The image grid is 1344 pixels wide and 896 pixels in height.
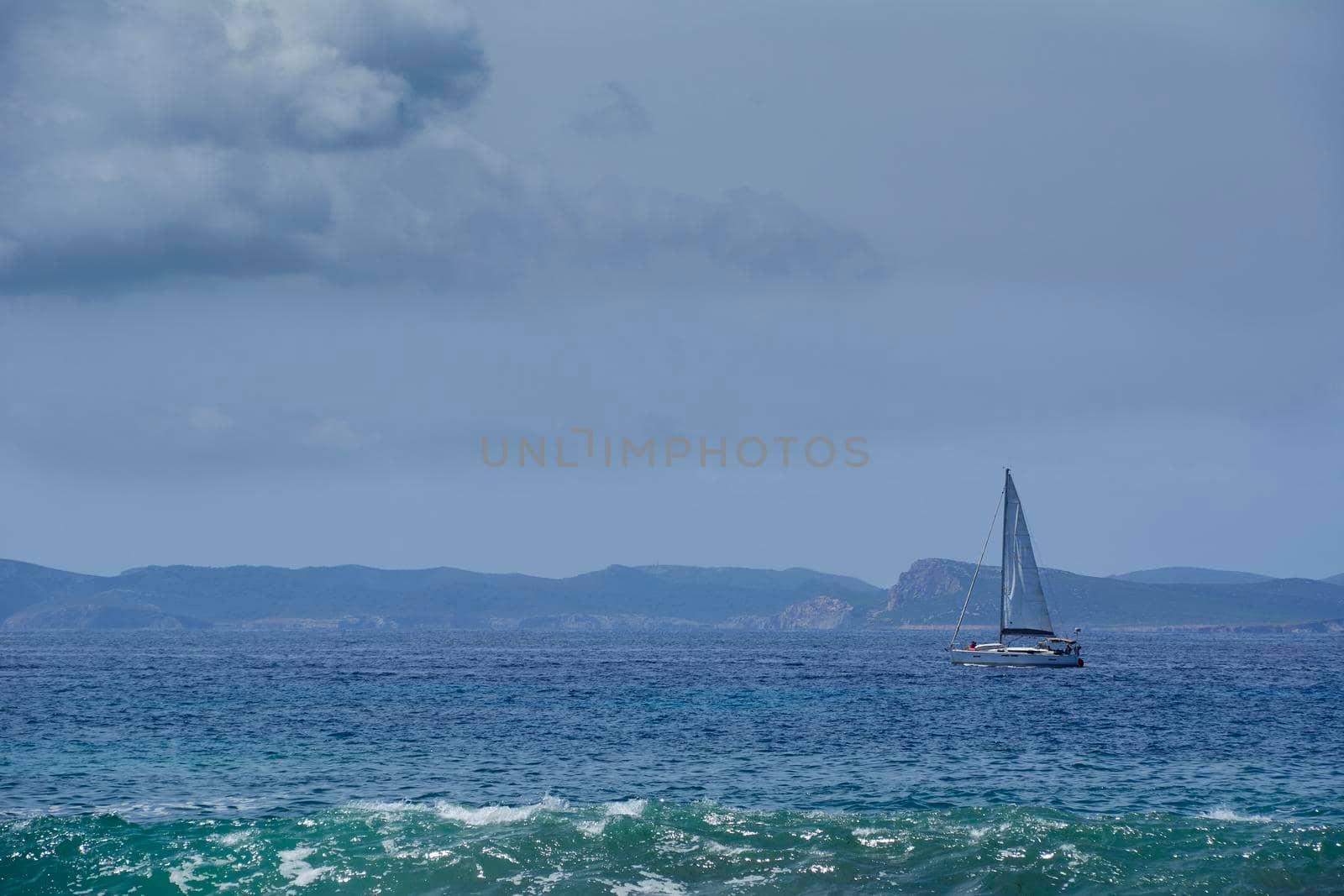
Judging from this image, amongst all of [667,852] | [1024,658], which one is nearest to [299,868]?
[667,852]

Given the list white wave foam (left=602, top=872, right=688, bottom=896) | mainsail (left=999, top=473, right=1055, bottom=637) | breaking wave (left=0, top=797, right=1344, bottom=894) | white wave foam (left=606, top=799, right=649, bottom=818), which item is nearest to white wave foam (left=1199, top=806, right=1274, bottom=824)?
breaking wave (left=0, top=797, right=1344, bottom=894)

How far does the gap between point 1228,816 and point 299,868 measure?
30.6 meters

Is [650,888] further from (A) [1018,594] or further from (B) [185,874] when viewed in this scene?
(A) [1018,594]

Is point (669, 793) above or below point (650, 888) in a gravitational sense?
above

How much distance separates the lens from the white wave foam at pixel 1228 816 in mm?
43037

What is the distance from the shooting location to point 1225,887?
35375 millimetres

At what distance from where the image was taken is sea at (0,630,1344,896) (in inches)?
1465

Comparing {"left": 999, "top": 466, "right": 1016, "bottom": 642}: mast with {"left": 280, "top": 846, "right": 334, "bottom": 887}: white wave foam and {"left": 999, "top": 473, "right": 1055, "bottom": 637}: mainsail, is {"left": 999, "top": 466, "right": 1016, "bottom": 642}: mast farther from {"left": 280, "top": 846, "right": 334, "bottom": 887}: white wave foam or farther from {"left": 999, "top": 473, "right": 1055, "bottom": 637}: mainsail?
{"left": 280, "top": 846, "right": 334, "bottom": 887}: white wave foam

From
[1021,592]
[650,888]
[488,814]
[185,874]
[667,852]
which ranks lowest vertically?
[185,874]

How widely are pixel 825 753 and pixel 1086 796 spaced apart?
1573 centimetres

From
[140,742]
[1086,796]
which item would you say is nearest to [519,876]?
[1086,796]

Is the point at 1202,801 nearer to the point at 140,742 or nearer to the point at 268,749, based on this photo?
the point at 268,749

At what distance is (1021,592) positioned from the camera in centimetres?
14875

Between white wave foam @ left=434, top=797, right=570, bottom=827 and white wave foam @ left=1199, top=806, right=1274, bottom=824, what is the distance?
73.0ft
